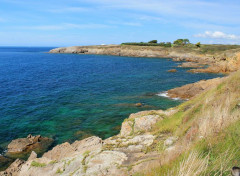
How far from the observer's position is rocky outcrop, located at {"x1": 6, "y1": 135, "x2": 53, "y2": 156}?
18817mm

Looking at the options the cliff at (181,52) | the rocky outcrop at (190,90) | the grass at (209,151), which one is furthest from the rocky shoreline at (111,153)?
the cliff at (181,52)

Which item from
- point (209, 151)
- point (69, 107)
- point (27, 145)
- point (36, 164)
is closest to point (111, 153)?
point (209, 151)

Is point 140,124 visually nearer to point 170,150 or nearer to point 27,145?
point 170,150

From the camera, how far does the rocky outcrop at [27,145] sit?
18817 mm

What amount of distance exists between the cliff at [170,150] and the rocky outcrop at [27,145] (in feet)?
14.2

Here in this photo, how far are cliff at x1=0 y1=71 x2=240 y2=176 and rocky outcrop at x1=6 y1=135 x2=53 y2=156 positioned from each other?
4335mm

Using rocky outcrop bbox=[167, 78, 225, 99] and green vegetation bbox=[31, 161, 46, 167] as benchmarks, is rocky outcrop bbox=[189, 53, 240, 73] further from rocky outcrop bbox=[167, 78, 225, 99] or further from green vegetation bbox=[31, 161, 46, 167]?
green vegetation bbox=[31, 161, 46, 167]

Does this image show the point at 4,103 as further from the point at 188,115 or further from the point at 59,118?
the point at 188,115

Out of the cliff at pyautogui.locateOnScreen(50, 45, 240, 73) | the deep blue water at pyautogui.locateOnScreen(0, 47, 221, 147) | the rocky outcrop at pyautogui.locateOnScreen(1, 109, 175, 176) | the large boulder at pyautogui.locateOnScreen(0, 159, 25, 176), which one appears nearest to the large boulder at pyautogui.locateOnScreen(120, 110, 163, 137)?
the rocky outcrop at pyautogui.locateOnScreen(1, 109, 175, 176)

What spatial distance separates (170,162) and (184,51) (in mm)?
119827

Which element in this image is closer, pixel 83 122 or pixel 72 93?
pixel 83 122

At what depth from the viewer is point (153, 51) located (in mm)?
124812

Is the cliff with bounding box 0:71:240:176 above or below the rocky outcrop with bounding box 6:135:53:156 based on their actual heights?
above

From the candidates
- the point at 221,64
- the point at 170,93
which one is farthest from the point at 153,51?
the point at 170,93
